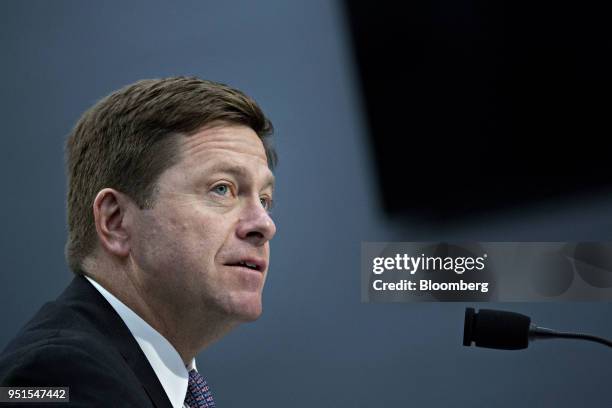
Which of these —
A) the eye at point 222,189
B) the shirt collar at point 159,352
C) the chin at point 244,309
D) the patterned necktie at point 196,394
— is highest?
the eye at point 222,189

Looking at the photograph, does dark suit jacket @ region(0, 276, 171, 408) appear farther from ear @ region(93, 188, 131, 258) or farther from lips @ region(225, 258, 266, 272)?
lips @ region(225, 258, 266, 272)

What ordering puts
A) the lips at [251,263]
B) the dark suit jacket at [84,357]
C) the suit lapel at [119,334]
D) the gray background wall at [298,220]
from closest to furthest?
1. the dark suit jacket at [84,357]
2. the suit lapel at [119,334]
3. the lips at [251,263]
4. the gray background wall at [298,220]

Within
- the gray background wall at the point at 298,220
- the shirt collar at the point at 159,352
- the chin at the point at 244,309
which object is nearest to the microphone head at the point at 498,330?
the chin at the point at 244,309

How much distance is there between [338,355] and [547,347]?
20.4 inches

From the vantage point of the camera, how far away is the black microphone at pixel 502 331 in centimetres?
108

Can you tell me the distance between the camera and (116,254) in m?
1.07

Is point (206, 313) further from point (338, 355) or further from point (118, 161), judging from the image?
point (338, 355)

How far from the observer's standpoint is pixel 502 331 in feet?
3.57

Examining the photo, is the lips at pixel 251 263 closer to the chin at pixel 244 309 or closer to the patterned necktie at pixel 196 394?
the chin at pixel 244 309

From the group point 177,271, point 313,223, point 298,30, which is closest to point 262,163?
point 177,271

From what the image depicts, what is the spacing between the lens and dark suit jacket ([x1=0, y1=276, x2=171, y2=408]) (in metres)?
0.80

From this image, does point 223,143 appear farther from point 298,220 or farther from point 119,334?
point 298,220
